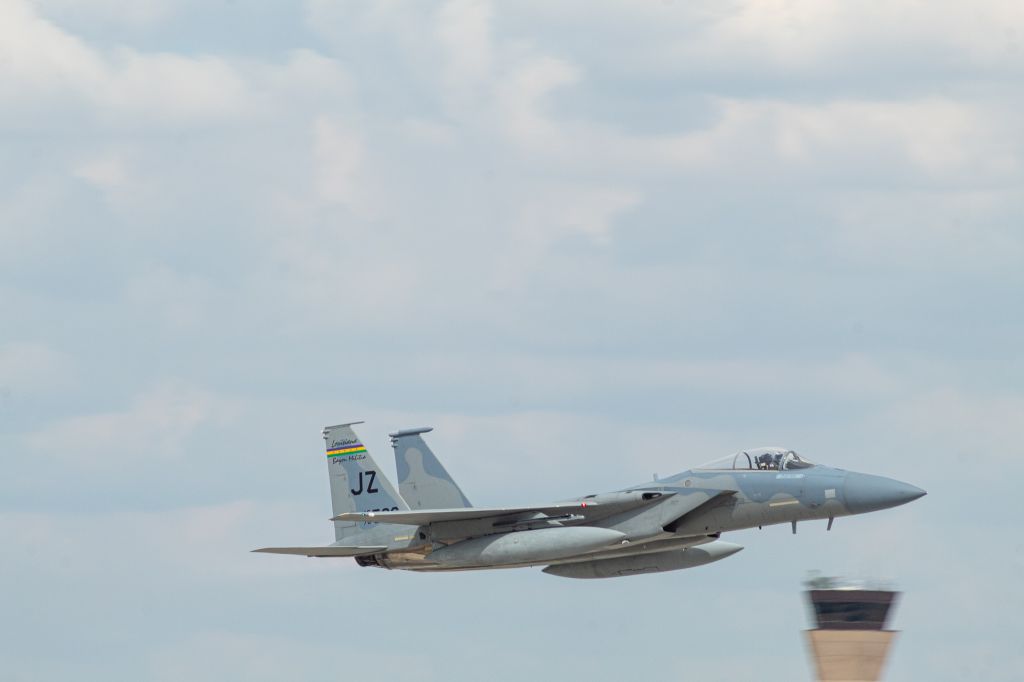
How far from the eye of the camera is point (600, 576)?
3362 cm

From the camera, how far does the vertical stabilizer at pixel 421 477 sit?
3572cm

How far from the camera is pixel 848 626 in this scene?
49.1 metres

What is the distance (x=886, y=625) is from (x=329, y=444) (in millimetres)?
22602

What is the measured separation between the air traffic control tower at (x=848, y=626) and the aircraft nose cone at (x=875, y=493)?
20.7 meters

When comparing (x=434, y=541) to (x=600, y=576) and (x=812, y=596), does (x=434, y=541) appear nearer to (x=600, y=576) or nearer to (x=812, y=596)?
(x=600, y=576)

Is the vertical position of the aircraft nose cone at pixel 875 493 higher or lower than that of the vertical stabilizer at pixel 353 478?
lower

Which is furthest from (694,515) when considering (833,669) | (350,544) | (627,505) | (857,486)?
(833,669)

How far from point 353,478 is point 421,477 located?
66.1 inches

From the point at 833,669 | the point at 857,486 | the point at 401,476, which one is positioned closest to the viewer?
the point at 857,486

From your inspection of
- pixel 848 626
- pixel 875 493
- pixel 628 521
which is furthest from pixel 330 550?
pixel 848 626

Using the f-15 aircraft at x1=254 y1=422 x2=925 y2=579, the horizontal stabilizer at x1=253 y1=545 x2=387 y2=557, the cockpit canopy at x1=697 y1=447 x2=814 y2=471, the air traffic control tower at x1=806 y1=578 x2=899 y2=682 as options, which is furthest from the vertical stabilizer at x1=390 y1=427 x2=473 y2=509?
the air traffic control tower at x1=806 y1=578 x2=899 y2=682

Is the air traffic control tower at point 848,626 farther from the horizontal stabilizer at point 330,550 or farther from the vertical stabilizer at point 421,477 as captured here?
the horizontal stabilizer at point 330,550

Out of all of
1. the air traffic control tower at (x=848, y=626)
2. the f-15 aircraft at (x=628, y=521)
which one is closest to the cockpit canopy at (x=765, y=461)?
the f-15 aircraft at (x=628, y=521)

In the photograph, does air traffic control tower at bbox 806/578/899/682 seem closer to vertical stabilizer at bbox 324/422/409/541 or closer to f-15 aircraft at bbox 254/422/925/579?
f-15 aircraft at bbox 254/422/925/579
